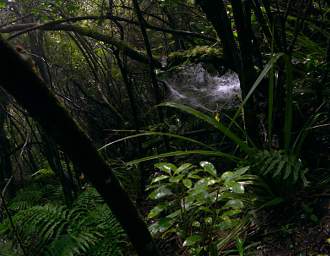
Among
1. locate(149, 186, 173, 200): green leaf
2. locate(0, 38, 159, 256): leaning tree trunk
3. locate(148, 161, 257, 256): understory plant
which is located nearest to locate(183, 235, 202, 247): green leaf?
locate(148, 161, 257, 256): understory plant

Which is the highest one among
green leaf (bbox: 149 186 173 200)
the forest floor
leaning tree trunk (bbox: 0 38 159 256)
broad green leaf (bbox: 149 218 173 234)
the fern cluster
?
leaning tree trunk (bbox: 0 38 159 256)

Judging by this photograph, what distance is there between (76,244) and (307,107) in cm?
177

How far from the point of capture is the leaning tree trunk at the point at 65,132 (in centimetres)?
113

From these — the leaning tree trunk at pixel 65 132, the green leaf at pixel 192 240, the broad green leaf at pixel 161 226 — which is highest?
the leaning tree trunk at pixel 65 132

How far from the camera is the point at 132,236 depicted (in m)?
1.44

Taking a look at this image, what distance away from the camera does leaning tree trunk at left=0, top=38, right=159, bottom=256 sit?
1.13m

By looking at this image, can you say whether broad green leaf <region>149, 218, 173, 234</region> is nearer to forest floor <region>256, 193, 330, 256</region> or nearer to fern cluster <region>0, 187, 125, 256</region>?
forest floor <region>256, 193, 330, 256</region>

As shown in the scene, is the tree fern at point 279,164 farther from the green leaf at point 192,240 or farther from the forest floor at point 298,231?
the green leaf at point 192,240

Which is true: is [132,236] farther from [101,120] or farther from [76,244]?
[101,120]

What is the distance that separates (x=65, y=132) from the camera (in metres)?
1.23

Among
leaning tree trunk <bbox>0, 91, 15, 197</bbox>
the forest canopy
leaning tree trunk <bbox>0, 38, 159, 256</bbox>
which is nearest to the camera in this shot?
leaning tree trunk <bbox>0, 38, 159, 256</bbox>

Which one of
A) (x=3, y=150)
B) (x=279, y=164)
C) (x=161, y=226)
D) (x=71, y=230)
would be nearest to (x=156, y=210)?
(x=161, y=226)

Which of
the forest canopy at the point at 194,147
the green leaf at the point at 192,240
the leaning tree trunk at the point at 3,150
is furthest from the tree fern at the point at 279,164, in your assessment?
the leaning tree trunk at the point at 3,150

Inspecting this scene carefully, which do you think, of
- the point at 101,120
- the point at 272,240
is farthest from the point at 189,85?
the point at 272,240
